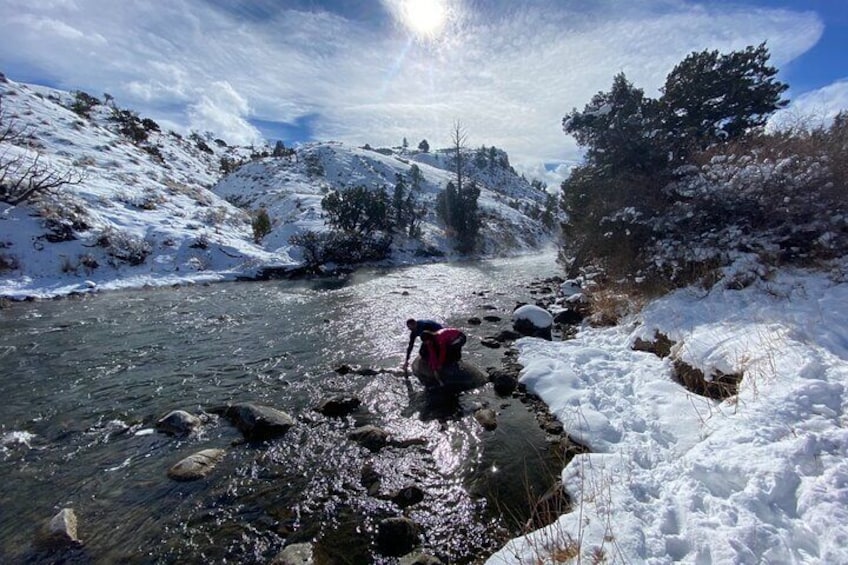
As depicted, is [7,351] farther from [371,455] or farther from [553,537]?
[553,537]

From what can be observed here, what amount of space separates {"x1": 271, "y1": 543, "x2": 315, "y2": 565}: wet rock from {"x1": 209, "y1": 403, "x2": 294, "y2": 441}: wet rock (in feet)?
10.1

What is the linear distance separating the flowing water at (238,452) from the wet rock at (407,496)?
11cm

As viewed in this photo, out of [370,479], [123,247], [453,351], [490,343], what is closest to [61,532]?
[370,479]

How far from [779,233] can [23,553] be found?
15721 millimetres

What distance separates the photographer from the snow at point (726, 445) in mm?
3896

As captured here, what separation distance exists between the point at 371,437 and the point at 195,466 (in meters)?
3.03

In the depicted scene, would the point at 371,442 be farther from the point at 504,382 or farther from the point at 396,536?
the point at 504,382

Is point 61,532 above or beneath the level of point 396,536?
beneath

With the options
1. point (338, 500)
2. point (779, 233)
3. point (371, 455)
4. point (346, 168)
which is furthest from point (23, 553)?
point (346, 168)

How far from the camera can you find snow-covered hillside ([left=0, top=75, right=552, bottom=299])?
81.6 feet

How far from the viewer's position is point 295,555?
5.03 m

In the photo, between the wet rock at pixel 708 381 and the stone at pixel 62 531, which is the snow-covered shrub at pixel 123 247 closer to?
the stone at pixel 62 531

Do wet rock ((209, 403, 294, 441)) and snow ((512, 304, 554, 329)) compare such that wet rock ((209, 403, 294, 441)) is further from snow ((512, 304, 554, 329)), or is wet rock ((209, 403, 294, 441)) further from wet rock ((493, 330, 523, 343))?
snow ((512, 304, 554, 329))

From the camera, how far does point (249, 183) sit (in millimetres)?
67938
